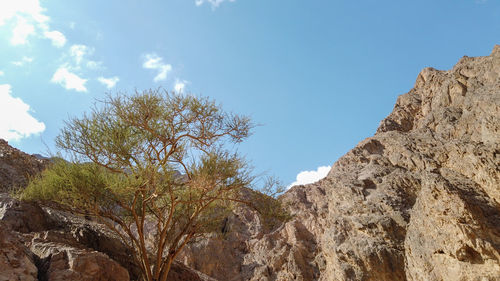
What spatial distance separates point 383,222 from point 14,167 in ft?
70.1

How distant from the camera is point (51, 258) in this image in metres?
8.05

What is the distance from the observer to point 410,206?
16750mm

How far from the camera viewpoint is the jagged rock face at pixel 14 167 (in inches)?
685

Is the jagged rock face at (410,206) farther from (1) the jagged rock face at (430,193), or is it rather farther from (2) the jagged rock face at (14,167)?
(2) the jagged rock face at (14,167)

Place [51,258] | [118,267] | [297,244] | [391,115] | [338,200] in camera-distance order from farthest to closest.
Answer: [391,115] → [297,244] → [338,200] → [118,267] → [51,258]

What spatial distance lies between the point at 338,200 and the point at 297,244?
22.5ft

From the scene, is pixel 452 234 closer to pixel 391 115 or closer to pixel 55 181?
pixel 55 181

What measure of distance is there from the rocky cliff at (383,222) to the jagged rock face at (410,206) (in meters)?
0.05

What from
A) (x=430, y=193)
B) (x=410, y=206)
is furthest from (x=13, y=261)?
(x=410, y=206)

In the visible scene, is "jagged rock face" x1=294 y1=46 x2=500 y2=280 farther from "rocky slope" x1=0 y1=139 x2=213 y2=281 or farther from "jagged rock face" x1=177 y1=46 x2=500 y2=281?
"rocky slope" x1=0 y1=139 x2=213 y2=281

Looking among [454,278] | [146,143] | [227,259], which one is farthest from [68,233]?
[227,259]

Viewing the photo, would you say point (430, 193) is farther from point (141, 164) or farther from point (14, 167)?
point (14, 167)

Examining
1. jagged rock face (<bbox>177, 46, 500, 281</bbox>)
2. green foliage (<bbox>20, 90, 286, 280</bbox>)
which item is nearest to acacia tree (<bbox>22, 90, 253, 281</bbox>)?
green foliage (<bbox>20, 90, 286, 280</bbox>)

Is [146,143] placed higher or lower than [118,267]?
higher
